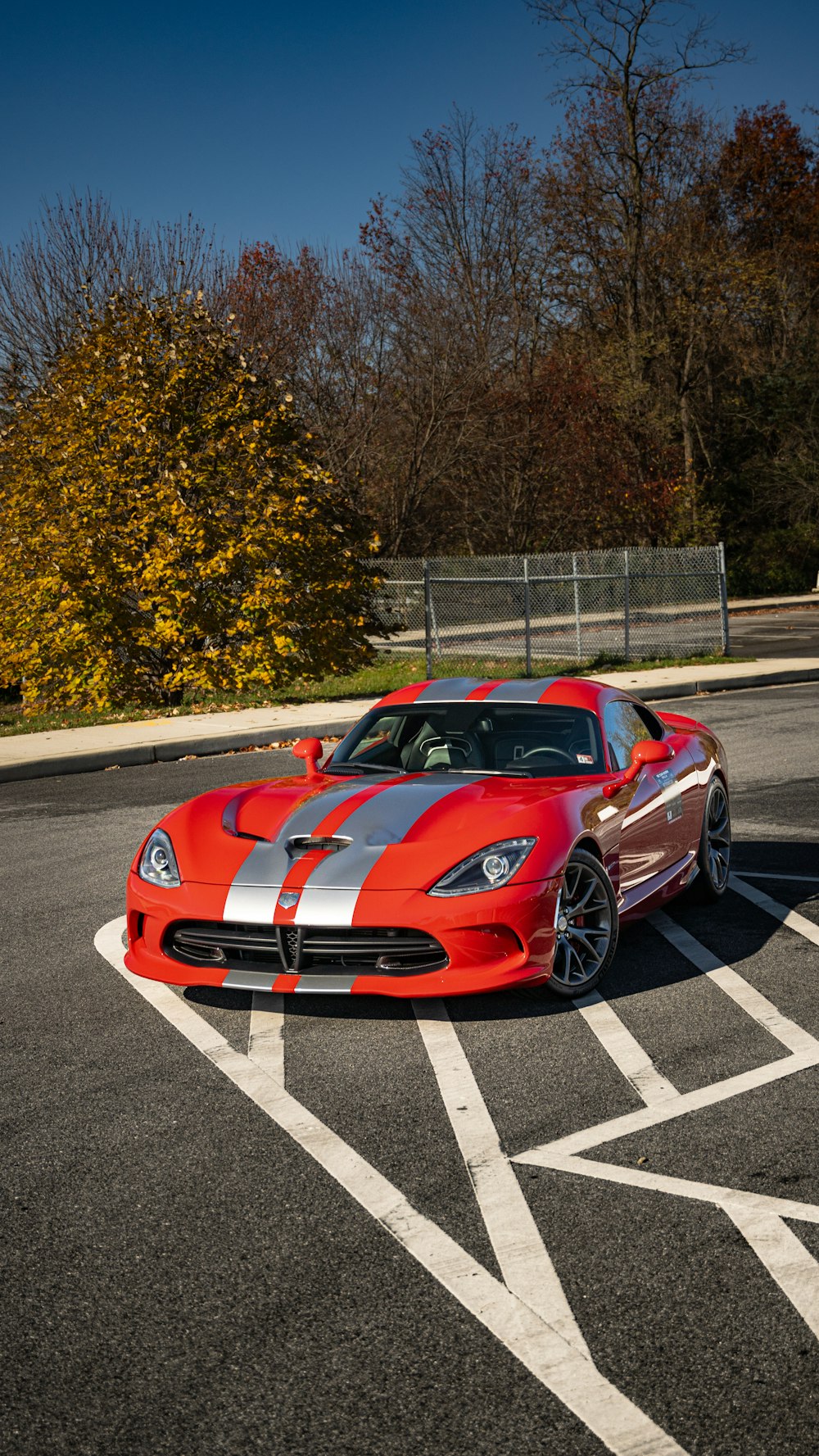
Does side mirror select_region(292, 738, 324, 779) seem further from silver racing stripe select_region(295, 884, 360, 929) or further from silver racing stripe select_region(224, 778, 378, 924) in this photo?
silver racing stripe select_region(295, 884, 360, 929)

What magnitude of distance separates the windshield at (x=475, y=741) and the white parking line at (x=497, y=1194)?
159 centimetres

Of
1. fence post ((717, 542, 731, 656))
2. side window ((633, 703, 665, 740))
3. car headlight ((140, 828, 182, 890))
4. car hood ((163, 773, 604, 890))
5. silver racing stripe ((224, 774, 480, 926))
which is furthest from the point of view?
fence post ((717, 542, 731, 656))

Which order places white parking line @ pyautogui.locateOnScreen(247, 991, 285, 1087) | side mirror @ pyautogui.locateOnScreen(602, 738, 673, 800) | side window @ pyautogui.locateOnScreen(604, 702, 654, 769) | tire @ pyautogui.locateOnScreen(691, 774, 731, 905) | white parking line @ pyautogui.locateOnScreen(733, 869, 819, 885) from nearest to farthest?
1. white parking line @ pyautogui.locateOnScreen(247, 991, 285, 1087)
2. side mirror @ pyautogui.locateOnScreen(602, 738, 673, 800)
3. side window @ pyautogui.locateOnScreen(604, 702, 654, 769)
4. tire @ pyautogui.locateOnScreen(691, 774, 731, 905)
5. white parking line @ pyautogui.locateOnScreen(733, 869, 819, 885)

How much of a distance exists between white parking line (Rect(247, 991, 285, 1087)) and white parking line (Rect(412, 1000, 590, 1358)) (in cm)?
53

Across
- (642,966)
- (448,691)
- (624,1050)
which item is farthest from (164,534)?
(624,1050)

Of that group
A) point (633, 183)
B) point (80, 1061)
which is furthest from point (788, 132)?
point (80, 1061)

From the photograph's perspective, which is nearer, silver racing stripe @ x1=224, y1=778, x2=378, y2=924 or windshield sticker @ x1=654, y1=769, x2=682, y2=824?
silver racing stripe @ x1=224, y1=778, x2=378, y2=924

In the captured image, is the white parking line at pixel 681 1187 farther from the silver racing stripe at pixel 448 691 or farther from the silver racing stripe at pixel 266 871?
the silver racing stripe at pixel 448 691

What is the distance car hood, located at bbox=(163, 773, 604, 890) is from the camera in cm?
530

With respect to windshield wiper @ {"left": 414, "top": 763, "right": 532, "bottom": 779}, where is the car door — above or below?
below

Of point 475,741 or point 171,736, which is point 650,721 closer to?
point 475,741

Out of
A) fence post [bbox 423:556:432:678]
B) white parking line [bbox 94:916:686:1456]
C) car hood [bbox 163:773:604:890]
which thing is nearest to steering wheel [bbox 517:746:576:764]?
car hood [bbox 163:773:604:890]

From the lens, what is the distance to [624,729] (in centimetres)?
690

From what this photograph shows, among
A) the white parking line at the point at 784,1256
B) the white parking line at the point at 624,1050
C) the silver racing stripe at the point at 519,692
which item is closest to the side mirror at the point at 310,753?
the silver racing stripe at the point at 519,692
